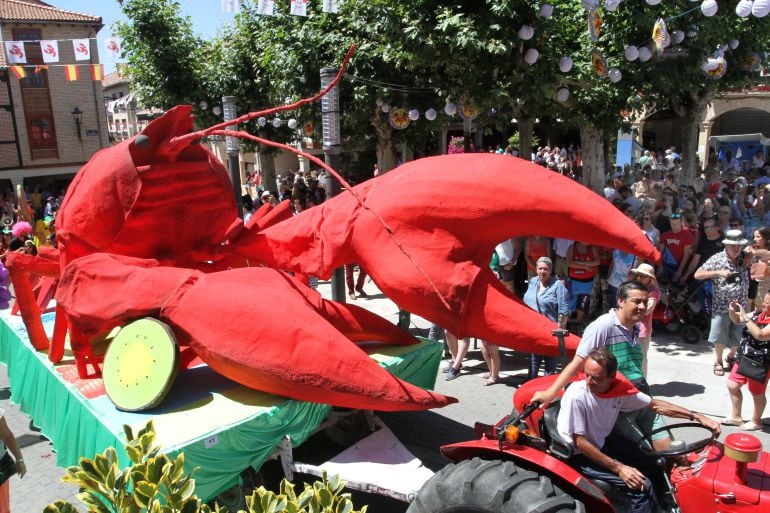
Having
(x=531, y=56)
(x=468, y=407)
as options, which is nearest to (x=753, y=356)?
(x=468, y=407)

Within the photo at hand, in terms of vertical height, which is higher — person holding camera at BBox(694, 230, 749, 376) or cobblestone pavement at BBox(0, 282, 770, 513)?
person holding camera at BBox(694, 230, 749, 376)

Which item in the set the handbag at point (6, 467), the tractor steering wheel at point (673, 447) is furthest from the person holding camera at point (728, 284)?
the handbag at point (6, 467)

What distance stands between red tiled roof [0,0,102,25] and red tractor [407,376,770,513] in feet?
95.4

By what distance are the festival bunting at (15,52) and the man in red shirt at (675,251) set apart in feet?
49.2

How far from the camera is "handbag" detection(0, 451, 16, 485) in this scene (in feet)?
12.3

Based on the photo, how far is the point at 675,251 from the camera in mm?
7703

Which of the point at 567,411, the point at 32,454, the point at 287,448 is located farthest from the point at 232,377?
the point at 32,454

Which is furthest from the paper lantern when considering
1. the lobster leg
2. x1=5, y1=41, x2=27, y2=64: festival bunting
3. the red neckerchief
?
x1=5, y1=41, x2=27, y2=64: festival bunting

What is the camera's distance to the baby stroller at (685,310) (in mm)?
7527

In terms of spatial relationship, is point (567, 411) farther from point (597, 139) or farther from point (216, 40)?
point (216, 40)

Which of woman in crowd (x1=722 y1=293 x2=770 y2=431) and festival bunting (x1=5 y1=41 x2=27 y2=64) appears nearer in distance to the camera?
woman in crowd (x1=722 y1=293 x2=770 y2=431)

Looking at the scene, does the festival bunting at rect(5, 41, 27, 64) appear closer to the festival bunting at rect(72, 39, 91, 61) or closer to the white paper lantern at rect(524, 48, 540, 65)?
the festival bunting at rect(72, 39, 91, 61)

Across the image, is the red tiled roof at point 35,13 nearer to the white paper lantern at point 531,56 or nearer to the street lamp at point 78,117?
the street lamp at point 78,117

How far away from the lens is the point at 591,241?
3225 millimetres
